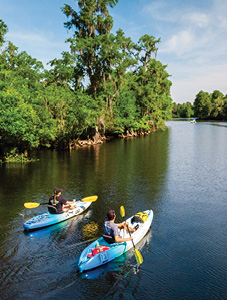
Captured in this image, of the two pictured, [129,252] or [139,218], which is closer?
[129,252]

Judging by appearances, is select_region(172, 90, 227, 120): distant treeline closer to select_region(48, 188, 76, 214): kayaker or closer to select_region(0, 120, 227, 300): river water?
select_region(0, 120, 227, 300): river water

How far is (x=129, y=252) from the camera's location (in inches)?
406

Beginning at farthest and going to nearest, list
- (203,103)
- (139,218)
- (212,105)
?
(203,103), (212,105), (139,218)

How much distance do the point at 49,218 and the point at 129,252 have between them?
459 centimetres

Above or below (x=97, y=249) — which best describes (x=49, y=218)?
below

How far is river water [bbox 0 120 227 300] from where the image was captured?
8141 mm

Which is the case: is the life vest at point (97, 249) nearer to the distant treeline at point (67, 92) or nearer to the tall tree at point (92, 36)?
the distant treeline at point (67, 92)

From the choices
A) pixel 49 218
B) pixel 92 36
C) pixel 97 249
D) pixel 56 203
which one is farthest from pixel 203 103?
pixel 97 249

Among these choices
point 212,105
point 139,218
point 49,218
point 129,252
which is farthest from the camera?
point 212,105

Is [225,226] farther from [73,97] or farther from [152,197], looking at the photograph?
[73,97]

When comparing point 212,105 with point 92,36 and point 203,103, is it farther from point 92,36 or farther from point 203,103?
point 92,36

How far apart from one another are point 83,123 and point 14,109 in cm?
1326

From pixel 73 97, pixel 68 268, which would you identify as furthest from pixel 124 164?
pixel 68 268

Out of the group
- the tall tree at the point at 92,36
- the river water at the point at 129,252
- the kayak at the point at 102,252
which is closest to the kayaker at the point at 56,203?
the river water at the point at 129,252
